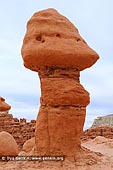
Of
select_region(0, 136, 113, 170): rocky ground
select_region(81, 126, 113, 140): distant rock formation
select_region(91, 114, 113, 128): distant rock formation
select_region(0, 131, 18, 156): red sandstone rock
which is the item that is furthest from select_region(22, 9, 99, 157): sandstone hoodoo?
select_region(91, 114, 113, 128): distant rock formation

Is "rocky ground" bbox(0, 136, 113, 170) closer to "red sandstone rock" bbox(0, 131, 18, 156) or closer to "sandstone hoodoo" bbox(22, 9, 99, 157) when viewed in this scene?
"sandstone hoodoo" bbox(22, 9, 99, 157)

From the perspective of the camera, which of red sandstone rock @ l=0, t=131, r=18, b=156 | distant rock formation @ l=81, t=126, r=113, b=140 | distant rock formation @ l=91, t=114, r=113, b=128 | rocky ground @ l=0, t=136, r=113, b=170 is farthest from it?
distant rock formation @ l=91, t=114, r=113, b=128

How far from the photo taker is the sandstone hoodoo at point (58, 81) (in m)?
11.6

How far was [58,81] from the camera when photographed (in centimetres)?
1176

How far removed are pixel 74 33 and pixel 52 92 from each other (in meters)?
2.52

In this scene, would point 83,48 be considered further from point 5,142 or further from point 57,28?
point 5,142

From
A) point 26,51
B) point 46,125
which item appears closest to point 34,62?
point 26,51

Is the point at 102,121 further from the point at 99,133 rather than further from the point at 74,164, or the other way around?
the point at 74,164

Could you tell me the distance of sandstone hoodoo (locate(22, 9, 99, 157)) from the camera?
11586mm

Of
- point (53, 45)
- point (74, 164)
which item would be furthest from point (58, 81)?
point (74, 164)

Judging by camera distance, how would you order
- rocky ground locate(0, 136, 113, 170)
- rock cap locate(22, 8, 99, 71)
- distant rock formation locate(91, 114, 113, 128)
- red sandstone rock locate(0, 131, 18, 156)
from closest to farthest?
rocky ground locate(0, 136, 113, 170) → rock cap locate(22, 8, 99, 71) → red sandstone rock locate(0, 131, 18, 156) → distant rock formation locate(91, 114, 113, 128)

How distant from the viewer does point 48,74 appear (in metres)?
12.1

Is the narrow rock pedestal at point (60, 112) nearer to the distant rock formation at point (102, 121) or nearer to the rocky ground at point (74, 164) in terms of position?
the rocky ground at point (74, 164)

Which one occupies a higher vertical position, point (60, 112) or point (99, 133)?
point (60, 112)
